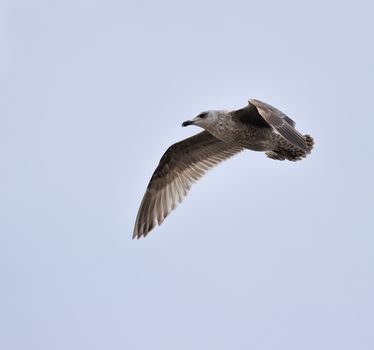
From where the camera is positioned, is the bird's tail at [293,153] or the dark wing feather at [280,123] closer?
the dark wing feather at [280,123]

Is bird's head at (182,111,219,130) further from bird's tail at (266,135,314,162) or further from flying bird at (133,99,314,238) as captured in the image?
bird's tail at (266,135,314,162)

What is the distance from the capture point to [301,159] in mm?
14078

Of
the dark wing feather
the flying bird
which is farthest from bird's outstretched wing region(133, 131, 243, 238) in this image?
the dark wing feather

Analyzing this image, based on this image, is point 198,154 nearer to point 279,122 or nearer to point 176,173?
point 176,173

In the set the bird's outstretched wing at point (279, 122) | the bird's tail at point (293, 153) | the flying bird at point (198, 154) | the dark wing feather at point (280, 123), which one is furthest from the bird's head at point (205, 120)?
the bird's tail at point (293, 153)

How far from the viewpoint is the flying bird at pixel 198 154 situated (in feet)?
45.8

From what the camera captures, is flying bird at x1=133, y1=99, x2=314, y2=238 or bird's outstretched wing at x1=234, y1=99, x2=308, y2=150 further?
flying bird at x1=133, y1=99, x2=314, y2=238

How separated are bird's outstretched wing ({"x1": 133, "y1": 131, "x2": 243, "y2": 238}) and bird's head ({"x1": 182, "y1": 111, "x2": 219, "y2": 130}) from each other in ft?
3.46

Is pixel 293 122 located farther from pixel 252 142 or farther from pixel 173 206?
pixel 173 206

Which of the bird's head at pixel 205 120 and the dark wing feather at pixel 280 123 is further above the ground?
the bird's head at pixel 205 120

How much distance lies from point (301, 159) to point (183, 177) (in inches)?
93.5

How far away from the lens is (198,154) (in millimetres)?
15531

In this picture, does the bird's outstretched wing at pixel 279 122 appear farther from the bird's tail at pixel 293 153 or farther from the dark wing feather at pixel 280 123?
the bird's tail at pixel 293 153

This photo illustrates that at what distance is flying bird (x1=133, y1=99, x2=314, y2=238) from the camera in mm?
13969
